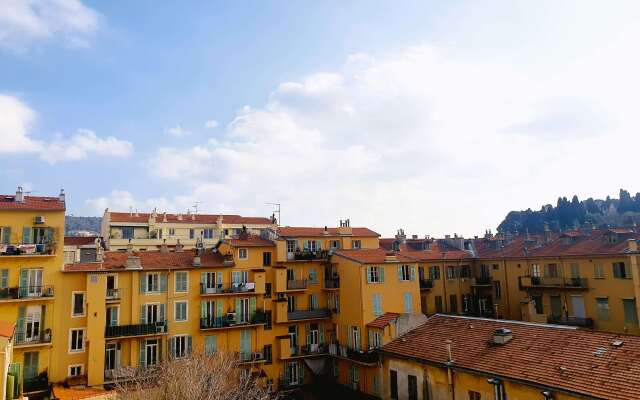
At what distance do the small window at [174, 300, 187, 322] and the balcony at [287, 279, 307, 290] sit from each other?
10568mm

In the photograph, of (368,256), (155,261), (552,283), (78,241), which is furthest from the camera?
(78,241)

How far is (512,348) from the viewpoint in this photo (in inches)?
1104

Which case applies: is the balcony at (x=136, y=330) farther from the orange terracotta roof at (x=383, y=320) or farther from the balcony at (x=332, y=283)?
the orange terracotta roof at (x=383, y=320)

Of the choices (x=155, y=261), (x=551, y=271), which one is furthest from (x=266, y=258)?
(x=551, y=271)

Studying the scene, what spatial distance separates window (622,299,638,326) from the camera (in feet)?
136

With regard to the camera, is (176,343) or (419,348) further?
(176,343)

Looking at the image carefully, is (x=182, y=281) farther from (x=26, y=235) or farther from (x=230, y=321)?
(x=26, y=235)

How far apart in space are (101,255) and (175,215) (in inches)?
1349

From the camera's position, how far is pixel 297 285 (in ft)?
154

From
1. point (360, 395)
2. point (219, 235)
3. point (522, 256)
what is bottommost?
point (360, 395)

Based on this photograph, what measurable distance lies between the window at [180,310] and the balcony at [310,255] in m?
12.4

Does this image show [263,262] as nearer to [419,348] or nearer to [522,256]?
[419,348]

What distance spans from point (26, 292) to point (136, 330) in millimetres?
8838

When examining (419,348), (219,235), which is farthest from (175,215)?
(419,348)
